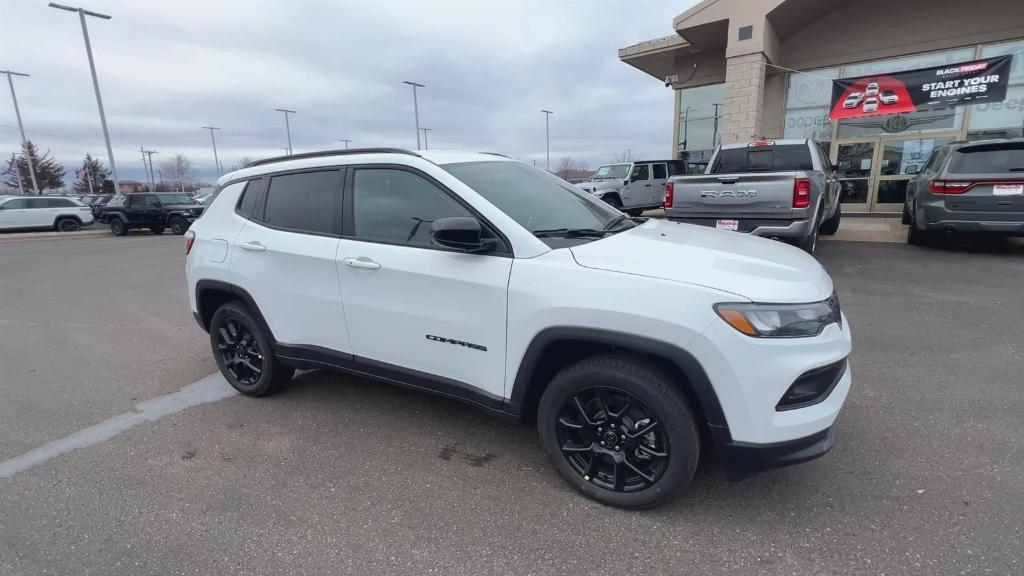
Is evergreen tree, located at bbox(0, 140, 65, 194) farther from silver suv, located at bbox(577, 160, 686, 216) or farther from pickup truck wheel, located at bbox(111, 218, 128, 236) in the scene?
silver suv, located at bbox(577, 160, 686, 216)

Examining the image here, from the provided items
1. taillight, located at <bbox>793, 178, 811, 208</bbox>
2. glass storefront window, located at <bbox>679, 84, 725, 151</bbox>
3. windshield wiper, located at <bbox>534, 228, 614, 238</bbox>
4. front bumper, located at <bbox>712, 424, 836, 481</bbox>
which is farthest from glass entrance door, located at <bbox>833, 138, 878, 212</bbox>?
front bumper, located at <bbox>712, 424, 836, 481</bbox>

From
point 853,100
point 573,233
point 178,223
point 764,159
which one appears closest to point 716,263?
point 573,233

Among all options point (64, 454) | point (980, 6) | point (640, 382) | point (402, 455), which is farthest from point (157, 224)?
point (980, 6)

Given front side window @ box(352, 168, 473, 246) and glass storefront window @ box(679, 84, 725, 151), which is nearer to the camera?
front side window @ box(352, 168, 473, 246)

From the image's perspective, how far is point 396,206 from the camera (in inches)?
120

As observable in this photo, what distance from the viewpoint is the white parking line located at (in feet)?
10.3

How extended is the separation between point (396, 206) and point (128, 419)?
99.2 inches

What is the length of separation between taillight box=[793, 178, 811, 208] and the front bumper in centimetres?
Answer: 504

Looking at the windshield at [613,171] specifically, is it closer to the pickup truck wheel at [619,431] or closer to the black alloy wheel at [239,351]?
the black alloy wheel at [239,351]

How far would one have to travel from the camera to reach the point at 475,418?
3.48m

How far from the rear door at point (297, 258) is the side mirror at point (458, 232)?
3.16 feet

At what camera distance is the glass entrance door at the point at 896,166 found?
1315cm

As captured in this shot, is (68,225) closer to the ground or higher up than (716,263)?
closer to the ground

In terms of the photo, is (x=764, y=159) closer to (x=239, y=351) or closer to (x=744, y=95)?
(x=744, y=95)
